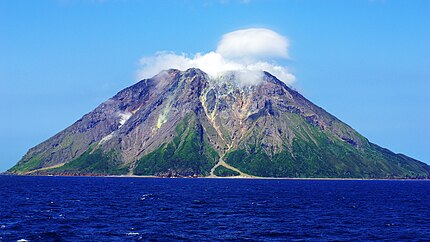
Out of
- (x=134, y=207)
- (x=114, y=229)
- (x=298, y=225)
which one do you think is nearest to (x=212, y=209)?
(x=134, y=207)

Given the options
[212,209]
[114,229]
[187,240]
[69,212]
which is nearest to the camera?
[187,240]

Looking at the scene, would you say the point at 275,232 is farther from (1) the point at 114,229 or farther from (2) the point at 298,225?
(1) the point at 114,229

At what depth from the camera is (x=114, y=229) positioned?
395 ft

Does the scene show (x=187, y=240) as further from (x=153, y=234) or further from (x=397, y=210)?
(x=397, y=210)

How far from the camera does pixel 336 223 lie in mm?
139750

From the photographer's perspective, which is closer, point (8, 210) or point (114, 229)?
point (114, 229)

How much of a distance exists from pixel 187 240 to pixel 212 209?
66.6 metres

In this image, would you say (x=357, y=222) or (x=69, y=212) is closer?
(x=357, y=222)

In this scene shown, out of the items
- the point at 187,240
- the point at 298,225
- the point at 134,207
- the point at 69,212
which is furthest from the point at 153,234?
the point at 134,207

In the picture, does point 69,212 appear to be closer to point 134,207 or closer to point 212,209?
point 134,207

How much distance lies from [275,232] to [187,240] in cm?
2502

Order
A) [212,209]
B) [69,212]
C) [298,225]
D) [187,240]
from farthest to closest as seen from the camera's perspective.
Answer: [212,209] < [69,212] < [298,225] < [187,240]

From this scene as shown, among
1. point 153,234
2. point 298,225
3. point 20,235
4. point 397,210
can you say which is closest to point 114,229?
point 153,234

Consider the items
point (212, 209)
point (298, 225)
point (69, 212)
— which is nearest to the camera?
point (298, 225)
